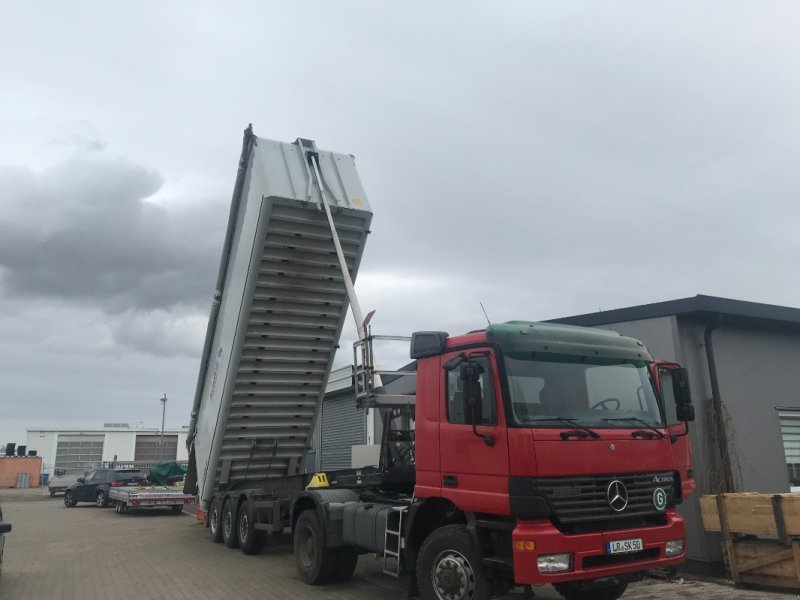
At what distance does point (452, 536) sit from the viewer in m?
6.25

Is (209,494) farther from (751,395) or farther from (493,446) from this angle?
(751,395)

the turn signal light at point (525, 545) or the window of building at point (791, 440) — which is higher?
the window of building at point (791, 440)

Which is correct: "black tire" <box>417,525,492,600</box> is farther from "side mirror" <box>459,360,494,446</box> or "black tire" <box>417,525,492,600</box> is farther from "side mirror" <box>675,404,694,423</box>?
"side mirror" <box>675,404,694,423</box>

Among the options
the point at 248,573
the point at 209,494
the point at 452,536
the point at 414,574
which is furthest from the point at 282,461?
the point at 452,536

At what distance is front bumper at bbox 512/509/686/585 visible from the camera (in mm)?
5520

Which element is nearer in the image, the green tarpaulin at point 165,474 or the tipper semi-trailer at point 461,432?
the tipper semi-trailer at point 461,432

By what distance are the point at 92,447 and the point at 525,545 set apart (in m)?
58.7

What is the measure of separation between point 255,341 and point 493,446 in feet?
17.9

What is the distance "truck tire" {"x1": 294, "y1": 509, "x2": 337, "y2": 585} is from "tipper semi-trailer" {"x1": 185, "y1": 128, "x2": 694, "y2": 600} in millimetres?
26

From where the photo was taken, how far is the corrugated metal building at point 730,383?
31.4 feet

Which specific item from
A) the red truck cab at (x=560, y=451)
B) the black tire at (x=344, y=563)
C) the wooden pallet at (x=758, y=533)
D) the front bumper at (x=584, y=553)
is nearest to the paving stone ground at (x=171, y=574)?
the black tire at (x=344, y=563)

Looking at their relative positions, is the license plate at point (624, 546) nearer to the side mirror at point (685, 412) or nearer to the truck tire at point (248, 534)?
the side mirror at point (685, 412)

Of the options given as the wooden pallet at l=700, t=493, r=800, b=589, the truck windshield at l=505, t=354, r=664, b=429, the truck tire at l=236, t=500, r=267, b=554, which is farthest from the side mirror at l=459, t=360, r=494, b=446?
the truck tire at l=236, t=500, r=267, b=554

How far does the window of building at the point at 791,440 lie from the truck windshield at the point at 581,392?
18.7 feet
